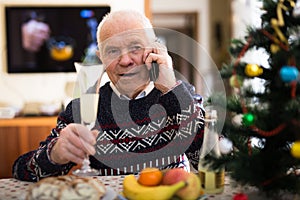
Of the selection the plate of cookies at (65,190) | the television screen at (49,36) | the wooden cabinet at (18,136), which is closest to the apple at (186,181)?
the plate of cookies at (65,190)

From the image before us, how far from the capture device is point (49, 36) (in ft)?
11.2

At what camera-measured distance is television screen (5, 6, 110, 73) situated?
3375 millimetres

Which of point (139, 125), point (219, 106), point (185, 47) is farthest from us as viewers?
point (185, 47)

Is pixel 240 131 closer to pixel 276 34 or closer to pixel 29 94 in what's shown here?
pixel 276 34

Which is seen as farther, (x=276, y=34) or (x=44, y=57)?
(x=44, y=57)

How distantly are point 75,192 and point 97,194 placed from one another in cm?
5

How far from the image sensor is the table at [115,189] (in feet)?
3.34

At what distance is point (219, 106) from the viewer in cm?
A: 112

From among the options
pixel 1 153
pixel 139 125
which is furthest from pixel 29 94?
pixel 139 125

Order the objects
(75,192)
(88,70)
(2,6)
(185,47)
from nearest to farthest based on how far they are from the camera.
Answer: (75,192), (88,70), (2,6), (185,47)

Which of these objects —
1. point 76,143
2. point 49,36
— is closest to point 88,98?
point 76,143

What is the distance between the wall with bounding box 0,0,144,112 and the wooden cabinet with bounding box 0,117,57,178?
353 mm

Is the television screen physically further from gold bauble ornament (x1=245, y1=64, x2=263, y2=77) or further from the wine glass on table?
gold bauble ornament (x1=245, y1=64, x2=263, y2=77)

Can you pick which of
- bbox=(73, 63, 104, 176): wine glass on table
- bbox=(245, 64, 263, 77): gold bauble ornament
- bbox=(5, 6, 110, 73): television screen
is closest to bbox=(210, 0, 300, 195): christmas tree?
bbox=(245, 64, 263, 77): gold bauble ornament
